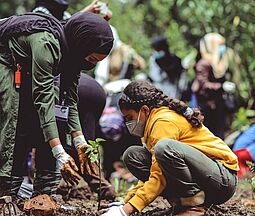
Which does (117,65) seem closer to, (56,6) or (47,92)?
(56,6)

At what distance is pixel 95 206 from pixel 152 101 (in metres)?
1.16

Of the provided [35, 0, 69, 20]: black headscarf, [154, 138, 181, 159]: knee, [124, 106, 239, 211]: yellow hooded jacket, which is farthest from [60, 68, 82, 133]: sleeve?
[35, 0, 69, 20]: black headscarf

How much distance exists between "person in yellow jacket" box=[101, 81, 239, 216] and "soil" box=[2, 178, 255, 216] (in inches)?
11.5

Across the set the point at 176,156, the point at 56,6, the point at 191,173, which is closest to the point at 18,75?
the point at 176,156

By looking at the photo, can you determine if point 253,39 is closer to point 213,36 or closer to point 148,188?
point 213,36

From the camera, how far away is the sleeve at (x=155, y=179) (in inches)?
152

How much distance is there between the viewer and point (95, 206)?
5.02 m

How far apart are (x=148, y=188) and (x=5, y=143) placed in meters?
0.99

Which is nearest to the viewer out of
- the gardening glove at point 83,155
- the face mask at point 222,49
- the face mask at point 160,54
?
the gardening glove at point 83,155

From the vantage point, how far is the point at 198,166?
4055 mm

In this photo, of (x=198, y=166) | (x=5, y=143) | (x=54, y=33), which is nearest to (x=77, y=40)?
(x=54, y=33)

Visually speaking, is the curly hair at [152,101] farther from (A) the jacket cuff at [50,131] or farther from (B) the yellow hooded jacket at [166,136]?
(A) the jacket cuff at [50,131]

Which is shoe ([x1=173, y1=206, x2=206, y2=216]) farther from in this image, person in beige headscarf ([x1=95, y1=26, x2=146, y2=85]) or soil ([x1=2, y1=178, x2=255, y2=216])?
person in beige headscarf ([x1=95, y1=26, x2=146, y2=85])

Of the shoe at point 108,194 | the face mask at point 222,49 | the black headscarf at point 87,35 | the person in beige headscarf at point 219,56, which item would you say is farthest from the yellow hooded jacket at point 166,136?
the face mask at point 222,49
